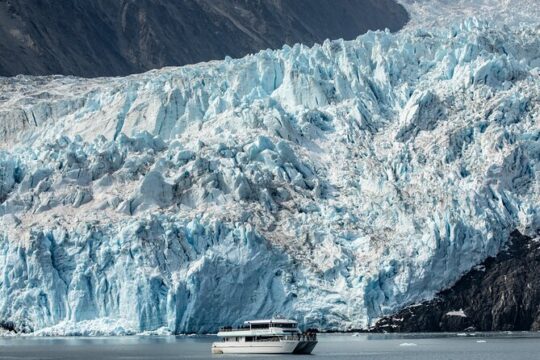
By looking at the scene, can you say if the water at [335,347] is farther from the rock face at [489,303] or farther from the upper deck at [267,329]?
the upper deck at [267,329]

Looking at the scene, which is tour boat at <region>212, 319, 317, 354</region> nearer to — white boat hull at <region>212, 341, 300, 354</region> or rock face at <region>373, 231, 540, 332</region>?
white boat hull at <region>212, 341, 300, 354</region>

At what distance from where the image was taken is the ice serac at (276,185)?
77.5 metres

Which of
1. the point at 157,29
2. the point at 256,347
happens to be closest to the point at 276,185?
the point at 256,347

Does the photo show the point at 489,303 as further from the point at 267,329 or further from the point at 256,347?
the point at 256,347

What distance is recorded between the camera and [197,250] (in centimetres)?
7862

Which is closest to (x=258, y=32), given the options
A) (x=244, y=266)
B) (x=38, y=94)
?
(x=38, y=94)

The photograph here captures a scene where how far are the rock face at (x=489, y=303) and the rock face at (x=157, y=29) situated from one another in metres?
91.7

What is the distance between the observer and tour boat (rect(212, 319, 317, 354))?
6725cm

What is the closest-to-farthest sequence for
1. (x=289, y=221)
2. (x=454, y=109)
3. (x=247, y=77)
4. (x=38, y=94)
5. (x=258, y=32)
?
(x=289, y=221) < (x=454, y=109) < (x=247, y=77) < (x=38, y=94) < (x=258, y=32)

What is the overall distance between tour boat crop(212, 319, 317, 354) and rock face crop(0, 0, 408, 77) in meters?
96.5

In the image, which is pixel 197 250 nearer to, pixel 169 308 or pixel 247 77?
pixel 169 308

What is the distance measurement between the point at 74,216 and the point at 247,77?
19771 mm

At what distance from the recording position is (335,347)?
71.6 meters

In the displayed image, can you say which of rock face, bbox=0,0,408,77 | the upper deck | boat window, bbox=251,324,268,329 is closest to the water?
the upper deck
